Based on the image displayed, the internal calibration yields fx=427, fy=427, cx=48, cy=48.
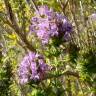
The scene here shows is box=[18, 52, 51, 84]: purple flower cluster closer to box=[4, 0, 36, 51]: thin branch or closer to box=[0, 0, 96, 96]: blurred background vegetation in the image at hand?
box=[0, 0, 96, 96]: blurred background vegetation

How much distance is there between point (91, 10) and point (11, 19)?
1.41 metres

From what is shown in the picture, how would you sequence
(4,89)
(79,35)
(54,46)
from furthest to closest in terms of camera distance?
1. (4,89)
2. (79,35)
3. (54,46)

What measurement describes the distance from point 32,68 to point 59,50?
0.28 m

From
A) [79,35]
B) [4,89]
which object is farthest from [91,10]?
[4,89]

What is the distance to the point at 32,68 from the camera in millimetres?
3605

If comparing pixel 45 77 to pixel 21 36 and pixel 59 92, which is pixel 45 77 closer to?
pixel 59 92

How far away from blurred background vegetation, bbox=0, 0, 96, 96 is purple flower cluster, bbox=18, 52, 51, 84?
0.23ft

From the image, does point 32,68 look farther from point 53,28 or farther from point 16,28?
point 16,28

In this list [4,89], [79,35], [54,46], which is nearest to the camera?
[54,46]

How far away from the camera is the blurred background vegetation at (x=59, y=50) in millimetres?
3600

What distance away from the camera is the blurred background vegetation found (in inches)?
142

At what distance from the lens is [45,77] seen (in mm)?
3725

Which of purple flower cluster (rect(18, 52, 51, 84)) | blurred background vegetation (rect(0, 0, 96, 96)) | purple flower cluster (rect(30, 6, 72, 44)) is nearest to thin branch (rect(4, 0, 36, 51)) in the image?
blurred background vegetation (rect(0, 0, 96, 96))

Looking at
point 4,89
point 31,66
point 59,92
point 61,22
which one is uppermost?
point 61,22
